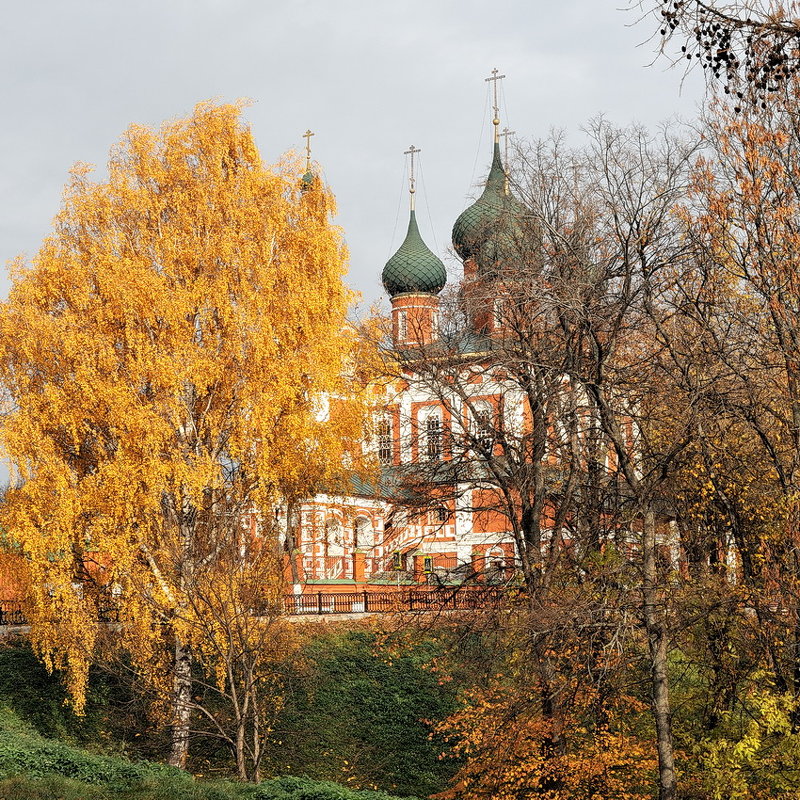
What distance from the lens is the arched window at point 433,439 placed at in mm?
15709

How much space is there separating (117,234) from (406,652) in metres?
10.7

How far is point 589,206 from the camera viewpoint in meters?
13.2

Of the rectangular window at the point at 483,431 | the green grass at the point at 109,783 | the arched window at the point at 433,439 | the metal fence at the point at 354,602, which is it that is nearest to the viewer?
the green grass at the point at 109,783

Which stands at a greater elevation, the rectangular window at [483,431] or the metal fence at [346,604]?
the rectangular window at [483,431]

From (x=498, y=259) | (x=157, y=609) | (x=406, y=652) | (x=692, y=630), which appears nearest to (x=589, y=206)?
(x=498, y=259)

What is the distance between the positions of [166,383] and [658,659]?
955 centimetres

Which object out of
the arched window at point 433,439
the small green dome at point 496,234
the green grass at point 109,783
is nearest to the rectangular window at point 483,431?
the arched window at point 433,439

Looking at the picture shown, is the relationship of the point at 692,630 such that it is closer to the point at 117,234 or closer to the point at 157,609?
the point at 157,609

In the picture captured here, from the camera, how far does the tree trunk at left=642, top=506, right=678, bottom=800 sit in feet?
36.5

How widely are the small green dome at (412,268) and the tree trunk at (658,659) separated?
25208mm

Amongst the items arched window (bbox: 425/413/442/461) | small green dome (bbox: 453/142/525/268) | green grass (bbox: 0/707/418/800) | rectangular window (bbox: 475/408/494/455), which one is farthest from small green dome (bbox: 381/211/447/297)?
green grass (bbox: 0/707/418/800)

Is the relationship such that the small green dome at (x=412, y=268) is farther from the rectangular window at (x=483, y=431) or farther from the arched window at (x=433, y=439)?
the rectangular window at (x=483, y=431)

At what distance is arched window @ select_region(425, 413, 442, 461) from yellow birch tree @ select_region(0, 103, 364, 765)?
8.68 ft

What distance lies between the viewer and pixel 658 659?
37.6 ft
